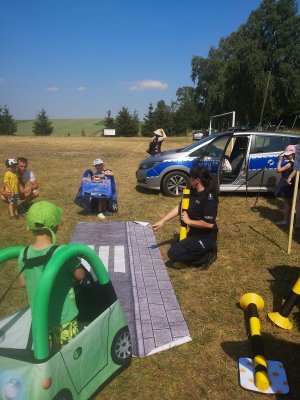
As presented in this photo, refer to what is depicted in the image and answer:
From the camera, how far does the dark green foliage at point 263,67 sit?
142 ft

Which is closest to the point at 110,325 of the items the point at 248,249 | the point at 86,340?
the point at 86,340

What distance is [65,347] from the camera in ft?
7.61

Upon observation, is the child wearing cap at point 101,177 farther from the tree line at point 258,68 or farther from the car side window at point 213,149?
the tree line at point 258,68

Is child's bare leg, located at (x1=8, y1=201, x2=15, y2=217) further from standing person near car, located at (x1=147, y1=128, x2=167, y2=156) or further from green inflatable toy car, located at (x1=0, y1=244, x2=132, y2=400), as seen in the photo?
standing person near car, located at (x1=147, y1=128, x2=167, y2=156)

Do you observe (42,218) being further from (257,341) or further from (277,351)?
(277,351)

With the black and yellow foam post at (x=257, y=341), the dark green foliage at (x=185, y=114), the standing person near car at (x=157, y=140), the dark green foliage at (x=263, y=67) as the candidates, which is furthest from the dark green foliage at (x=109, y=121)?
the black and yellow foam post at (x=257, y=341)

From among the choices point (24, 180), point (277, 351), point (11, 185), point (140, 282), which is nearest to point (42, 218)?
point (140, 282)

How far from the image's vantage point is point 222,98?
155 ft

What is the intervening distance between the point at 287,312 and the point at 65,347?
2516 millimetres

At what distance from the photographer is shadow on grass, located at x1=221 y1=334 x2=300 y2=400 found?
3.05m

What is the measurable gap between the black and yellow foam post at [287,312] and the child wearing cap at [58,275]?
7.60 ft

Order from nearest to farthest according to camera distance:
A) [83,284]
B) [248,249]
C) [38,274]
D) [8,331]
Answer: [38,274] < [8,331] < [83,284] < [248,249]

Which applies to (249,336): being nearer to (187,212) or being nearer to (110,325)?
(110,325)

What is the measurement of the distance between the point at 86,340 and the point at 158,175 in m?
6.52
